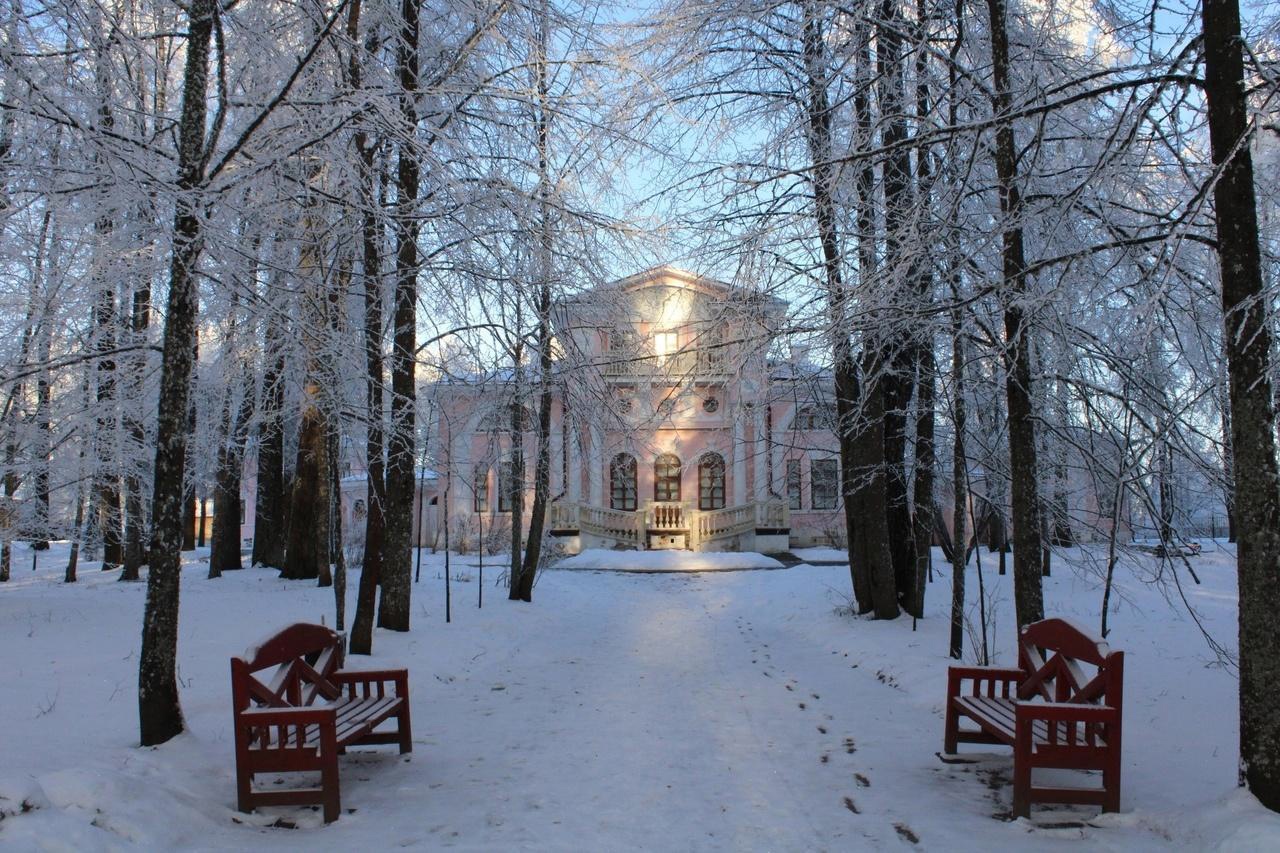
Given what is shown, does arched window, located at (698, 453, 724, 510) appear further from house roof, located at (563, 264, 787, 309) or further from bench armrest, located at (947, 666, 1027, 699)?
bench armrest, located at (947, 666, 1027, 699)

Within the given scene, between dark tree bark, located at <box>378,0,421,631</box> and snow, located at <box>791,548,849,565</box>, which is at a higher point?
dark tree bark, located at <box>378,0,421,631</box>

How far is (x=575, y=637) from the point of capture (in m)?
12.0

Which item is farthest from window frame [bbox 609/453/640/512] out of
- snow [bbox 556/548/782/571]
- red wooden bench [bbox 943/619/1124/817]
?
red wooden bench [bbox 943/619/1124/817]

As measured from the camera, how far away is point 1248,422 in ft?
13.4

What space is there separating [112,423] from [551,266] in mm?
8249

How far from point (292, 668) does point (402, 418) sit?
456 cm

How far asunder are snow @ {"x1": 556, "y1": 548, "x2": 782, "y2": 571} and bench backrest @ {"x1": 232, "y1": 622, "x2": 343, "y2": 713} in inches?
738

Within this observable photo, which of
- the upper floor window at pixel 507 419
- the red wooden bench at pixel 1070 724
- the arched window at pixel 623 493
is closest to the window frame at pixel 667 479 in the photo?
the arched window at pixel 623 493

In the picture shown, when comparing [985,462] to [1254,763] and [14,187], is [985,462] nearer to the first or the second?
[1254,763]

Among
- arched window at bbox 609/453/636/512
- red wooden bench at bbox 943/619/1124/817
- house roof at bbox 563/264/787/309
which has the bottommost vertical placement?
red wooden bench at bbox 943/619/1124/817

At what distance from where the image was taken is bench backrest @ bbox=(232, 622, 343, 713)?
4445 millimetres

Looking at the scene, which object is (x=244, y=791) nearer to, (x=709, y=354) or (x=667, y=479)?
(x=709, y=354)

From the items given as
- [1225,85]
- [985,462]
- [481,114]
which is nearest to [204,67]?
[481,114]

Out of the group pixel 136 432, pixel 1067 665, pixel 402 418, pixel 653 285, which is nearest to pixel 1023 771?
pixel 1067 665
